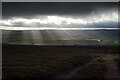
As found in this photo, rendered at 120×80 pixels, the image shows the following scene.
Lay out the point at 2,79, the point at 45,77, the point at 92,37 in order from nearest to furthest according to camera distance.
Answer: the point at 2,79
the point at 45,77
the point at 92,37

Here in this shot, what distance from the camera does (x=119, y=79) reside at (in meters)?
8.99

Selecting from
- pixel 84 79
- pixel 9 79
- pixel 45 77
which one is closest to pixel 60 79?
pixel 45 77

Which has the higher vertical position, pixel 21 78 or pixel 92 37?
pixel 92 37

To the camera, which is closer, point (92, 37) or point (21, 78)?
point (21, 78)

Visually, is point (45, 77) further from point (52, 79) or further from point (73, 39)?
point (73, 39)

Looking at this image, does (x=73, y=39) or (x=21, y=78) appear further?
(x=73, y=39)

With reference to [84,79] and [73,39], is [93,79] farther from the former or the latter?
[73,39]

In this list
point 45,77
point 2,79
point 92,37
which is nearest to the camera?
point 2,79

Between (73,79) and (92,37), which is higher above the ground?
(92,37)

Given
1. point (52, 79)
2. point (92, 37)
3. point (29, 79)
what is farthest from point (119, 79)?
point (92, 37)

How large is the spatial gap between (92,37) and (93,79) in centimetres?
4603

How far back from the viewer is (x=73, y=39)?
2153 inches

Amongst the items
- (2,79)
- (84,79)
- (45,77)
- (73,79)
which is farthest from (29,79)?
(84,79)

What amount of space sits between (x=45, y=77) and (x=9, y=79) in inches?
114
